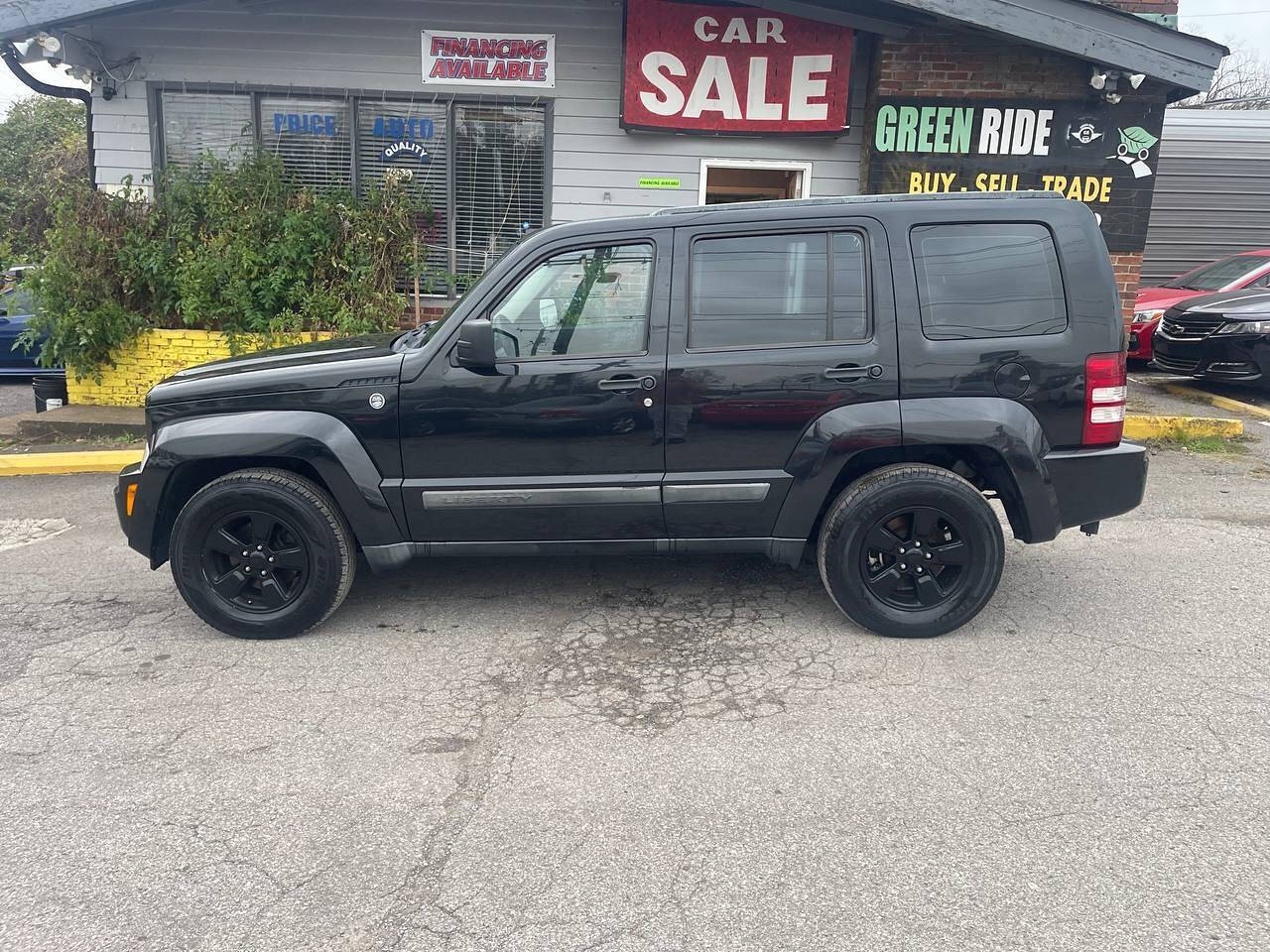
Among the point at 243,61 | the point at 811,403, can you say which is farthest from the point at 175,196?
the point at 811,403

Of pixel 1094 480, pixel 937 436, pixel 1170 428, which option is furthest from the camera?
pixel 1170 428

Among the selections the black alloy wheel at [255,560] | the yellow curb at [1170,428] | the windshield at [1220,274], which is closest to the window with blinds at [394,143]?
the black alloy wheel at [255,560]

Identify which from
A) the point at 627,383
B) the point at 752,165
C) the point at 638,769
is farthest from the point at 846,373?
the point at 752,165

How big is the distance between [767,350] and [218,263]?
21.0 feet

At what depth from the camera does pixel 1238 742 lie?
3.43 metres

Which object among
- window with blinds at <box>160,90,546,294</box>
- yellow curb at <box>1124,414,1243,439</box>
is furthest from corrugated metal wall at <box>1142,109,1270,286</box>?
window with blinds at <box>160,90,546,294</box>

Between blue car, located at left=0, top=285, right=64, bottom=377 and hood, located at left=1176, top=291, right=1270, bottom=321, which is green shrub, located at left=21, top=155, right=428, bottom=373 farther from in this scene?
hood, located at left=1176, top=291, right=1270, bottom=321

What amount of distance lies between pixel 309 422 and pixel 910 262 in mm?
2732

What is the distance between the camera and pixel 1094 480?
13.8 feet

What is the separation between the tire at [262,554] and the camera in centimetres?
424

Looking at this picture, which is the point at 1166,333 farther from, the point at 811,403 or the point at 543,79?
the point at 811,403

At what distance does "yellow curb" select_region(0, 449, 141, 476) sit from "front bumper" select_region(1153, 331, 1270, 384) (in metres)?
10.5

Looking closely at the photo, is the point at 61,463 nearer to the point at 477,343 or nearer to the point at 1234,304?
the point at 477,343

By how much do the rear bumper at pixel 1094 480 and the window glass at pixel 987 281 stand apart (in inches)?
22.8
